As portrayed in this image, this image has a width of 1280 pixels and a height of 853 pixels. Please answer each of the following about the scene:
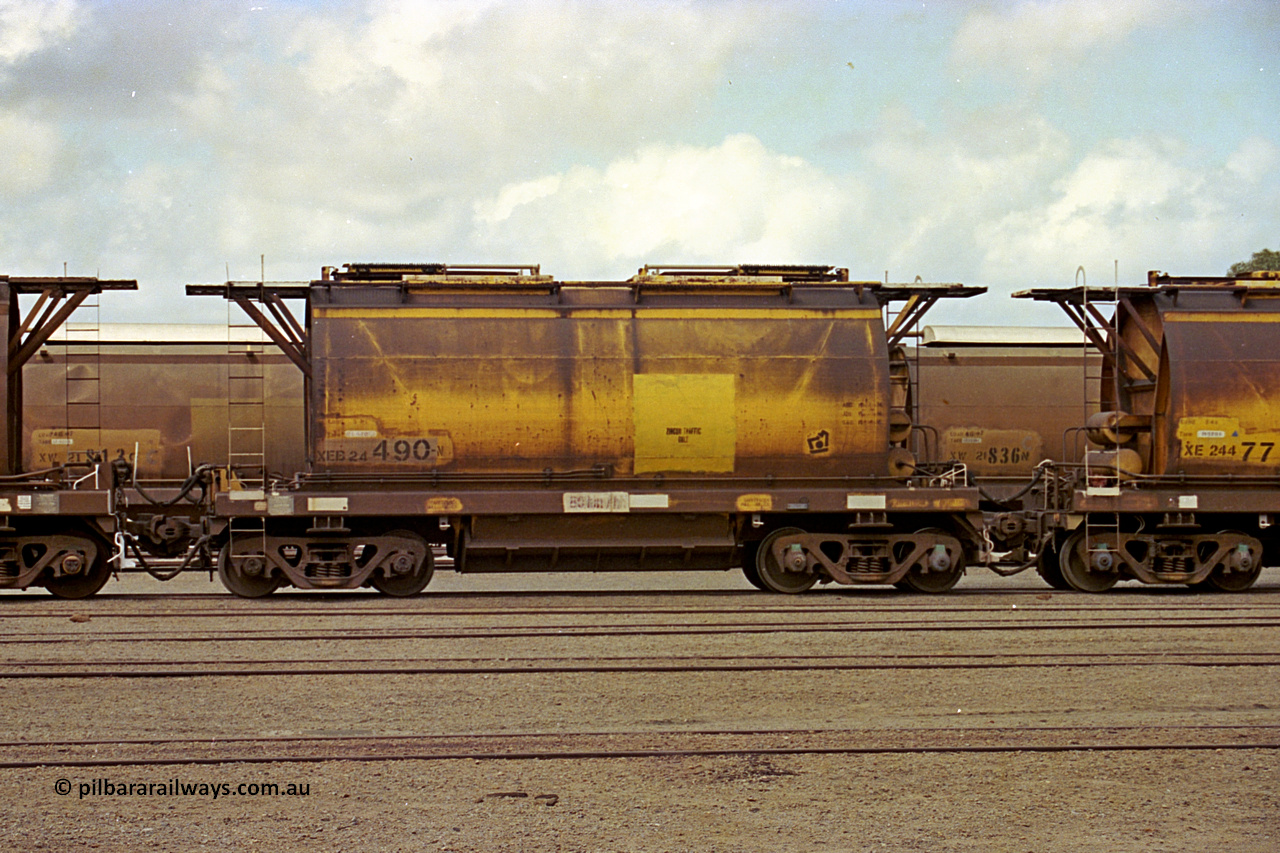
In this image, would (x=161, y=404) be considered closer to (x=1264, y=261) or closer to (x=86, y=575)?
(x=86, y=575)

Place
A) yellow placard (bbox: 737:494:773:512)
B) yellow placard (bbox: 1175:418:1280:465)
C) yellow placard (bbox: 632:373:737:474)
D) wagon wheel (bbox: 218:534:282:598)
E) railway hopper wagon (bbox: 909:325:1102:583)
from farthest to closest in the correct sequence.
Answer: railway hopper wagon (bbox: 909:325:1102:583), yellow placard (bbox: 1175:418:1280:465), yellow placard (bbox: 632:373:737:474), yellow placard (bbox: 737:494:773:512), wagon wheel (bbox: 218:534:282:598)

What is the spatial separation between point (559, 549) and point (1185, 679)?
780 cm

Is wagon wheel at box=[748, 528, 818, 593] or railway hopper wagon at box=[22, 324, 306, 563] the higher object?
railway hopper wagon at box=[22, 324, 306, 563]

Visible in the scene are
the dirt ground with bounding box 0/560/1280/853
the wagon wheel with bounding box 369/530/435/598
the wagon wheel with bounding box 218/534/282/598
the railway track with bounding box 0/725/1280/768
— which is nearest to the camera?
the dirt ground with bounding box 0/560/1280/853

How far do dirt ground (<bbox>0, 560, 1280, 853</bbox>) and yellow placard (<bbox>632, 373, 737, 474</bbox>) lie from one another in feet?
9.37

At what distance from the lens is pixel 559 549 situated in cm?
1565

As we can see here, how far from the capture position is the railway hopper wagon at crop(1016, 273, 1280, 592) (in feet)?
52.6

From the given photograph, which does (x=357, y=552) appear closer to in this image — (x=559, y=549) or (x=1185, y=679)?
(x=559, y=549)

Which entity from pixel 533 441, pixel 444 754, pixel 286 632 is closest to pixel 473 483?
pixel 533 441

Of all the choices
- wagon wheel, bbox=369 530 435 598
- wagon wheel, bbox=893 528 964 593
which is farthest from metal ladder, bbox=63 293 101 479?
wagon wheel, bbox=893 528 964 593

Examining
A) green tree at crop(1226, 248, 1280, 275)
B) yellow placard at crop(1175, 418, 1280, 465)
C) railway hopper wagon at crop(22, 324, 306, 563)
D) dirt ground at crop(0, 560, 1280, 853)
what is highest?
green tree at crop(1226, 248, 1280, 275)

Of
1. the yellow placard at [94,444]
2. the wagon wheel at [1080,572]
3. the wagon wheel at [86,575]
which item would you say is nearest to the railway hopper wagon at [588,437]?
the wagon wheel at [1080,572]

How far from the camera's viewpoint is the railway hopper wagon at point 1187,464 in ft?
52.6

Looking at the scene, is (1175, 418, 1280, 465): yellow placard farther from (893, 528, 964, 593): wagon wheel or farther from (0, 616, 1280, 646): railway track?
(0, 616, 1280, 646): railway track
